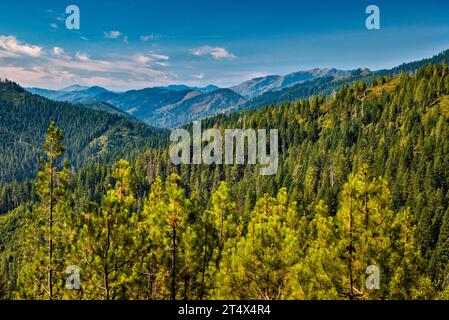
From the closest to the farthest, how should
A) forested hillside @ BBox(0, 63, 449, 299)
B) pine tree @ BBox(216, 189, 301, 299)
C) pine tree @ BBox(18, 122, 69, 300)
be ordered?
pine tree @ BBox(216, 189, 301, 299) < forested hillside @ BBox(0, 63, 449, 299) < pine tree @ BBox(18, 122, 69, 300)

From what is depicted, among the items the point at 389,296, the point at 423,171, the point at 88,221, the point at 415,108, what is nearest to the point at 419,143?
the point at 423,171

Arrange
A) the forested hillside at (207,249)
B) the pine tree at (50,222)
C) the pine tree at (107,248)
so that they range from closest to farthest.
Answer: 1. the pine tree at (107,248)
2. the forested hillside at (207,249)
3. the pine tree at (50,222)

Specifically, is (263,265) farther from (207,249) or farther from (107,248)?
(107,248)

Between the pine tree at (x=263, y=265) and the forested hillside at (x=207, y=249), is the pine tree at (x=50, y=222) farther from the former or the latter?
the pine tree at (x=263, y=265)

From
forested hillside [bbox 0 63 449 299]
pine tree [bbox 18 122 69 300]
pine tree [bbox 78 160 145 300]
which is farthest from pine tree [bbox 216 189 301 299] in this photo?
pine tree [bbox 18 122 69 300]

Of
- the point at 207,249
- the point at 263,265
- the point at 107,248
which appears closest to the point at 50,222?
the point at 107,248

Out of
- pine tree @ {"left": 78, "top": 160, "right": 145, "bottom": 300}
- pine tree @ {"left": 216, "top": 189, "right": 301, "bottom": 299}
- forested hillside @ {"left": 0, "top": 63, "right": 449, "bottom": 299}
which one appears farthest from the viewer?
forested hillside @ {"left": 0, "top": 63, "right": 449, "bottom": 299}

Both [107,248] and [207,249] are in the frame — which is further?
[207,249]

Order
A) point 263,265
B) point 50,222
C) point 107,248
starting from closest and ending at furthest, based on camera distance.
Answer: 1. point 107,248
2. point 263,265
3. point 50,222

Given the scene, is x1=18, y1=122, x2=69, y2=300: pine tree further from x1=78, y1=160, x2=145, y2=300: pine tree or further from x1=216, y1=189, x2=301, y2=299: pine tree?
x1=216, y1=189, x2=301, y2=299: pine tree

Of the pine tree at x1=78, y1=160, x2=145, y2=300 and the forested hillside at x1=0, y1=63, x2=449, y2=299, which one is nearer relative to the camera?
the pine tree at x1=78, y1=160, x2=145, y2=300

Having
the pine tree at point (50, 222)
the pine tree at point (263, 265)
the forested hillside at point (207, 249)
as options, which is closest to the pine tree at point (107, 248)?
the forested hillside at point (207, 249)

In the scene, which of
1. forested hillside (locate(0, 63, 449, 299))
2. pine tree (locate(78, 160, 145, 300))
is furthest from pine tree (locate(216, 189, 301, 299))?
pine tree (locate(78, 160, 145, 300))

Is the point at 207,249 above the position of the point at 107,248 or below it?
below
